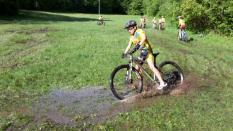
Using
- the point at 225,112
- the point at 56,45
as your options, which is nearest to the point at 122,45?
the point at 56,45

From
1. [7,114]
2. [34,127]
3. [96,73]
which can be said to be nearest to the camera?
[34,127]

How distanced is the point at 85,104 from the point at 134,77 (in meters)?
1.63

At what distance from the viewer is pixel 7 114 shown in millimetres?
10023

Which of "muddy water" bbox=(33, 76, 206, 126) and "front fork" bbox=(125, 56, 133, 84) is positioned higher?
"front fork" bbox=(125, 56, 133, 84)

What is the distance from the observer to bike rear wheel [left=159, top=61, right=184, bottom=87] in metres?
12.4

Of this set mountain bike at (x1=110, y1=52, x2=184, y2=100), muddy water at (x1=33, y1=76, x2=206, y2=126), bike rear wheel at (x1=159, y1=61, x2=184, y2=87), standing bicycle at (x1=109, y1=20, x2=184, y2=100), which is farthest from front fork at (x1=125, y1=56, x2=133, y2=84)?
bike rear wheel at (x1=159, y1=61, x2=184, y2=87)

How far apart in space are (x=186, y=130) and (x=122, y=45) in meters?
13.5

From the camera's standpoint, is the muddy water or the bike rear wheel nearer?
the muddy water

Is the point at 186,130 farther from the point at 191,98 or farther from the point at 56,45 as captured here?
the point at 56,45

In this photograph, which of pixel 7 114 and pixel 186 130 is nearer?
pixel 186 130

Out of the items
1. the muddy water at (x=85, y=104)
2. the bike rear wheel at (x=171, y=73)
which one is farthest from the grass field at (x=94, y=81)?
the bike rear wheel at (x=171, y=73)

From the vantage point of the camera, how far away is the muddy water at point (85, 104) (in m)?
9.86

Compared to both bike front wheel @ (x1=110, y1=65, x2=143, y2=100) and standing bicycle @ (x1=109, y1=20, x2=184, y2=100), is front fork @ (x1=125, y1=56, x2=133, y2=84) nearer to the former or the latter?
bike front wheel @ (x1=110, y1=65, x2=143, y2=100)

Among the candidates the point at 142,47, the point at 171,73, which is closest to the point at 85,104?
the point at 142,47
